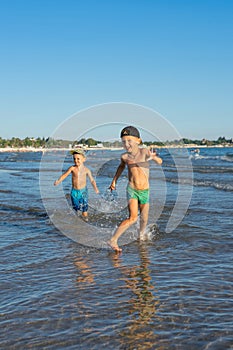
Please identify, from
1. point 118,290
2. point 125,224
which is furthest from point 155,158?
point 118,290

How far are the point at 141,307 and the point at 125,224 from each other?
2692mm

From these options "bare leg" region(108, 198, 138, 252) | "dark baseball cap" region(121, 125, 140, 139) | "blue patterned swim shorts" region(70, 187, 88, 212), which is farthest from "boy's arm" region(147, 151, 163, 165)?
"blue patterned swim shorts" region(70, 187, 88, 212)

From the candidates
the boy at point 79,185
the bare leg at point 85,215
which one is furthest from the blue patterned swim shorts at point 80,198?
the bare leg at point 85,215

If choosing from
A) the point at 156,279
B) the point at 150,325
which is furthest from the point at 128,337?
the point at 156,279

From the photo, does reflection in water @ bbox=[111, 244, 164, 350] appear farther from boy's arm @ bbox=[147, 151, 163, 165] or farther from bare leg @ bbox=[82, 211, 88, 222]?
bare leg @ bbox=[82, 211, 88, 222]

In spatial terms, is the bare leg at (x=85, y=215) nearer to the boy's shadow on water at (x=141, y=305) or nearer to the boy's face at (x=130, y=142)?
the boy's face at (x=130, y=142)

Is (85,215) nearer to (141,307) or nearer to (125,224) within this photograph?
(125,224)

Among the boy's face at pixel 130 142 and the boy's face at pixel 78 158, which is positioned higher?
the boy's face at pixel 130 142

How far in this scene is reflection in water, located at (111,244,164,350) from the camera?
3924 millimetres

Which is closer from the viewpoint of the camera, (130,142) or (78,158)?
(130,142)

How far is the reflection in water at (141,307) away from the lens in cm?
392

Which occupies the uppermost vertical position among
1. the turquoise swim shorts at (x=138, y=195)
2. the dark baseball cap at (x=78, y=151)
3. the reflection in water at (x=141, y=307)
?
the dark baseball cap at (x=78, y=151)

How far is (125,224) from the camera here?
7250 mm

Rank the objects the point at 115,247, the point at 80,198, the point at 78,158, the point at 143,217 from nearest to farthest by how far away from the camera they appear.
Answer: the point at 115,247
the point at 143,217
the point at 80,198
the point at 78,158
